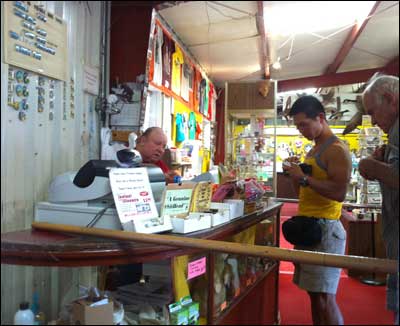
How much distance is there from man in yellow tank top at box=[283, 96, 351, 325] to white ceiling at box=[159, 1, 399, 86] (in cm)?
42

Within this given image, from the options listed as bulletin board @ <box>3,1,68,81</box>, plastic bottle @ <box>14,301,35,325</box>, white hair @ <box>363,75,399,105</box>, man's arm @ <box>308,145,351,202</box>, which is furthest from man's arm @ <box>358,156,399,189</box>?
bulletin board @ <box>3,1,68,81</box>

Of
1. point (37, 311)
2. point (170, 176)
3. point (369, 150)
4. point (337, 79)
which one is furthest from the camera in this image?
point (337, 79)

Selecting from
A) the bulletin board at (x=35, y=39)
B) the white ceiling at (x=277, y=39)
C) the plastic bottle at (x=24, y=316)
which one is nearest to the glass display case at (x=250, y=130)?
the white ceiling at (x=277, y=39)

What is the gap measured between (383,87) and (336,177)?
23.4 inches

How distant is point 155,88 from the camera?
2852 mm

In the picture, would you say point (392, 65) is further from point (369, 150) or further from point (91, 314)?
point (91, 314)

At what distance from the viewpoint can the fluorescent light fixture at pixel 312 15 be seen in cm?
147

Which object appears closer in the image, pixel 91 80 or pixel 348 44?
pixel 348 44

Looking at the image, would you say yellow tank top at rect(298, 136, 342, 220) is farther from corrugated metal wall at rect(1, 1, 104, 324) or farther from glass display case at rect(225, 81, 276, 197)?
glass display case at rect(225, 81, 276, 197)

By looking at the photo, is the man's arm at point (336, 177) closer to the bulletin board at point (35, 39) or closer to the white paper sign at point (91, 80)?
the bulletin board at point (35, 39)

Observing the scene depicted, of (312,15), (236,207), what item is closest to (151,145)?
(236,207)

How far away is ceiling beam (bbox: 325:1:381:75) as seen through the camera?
1685 millimetres

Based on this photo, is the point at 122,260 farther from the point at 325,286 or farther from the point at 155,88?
the point at 155,88

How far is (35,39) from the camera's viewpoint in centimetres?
161
